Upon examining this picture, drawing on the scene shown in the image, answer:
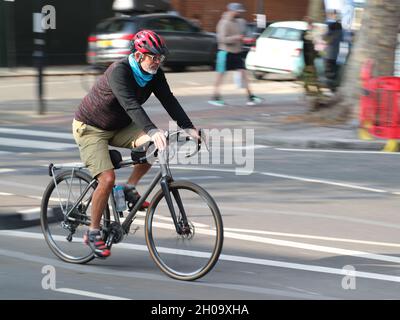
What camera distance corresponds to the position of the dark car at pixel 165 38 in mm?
23547

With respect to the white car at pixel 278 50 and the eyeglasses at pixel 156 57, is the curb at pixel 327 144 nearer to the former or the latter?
the eyeglasses at pixel 156 57

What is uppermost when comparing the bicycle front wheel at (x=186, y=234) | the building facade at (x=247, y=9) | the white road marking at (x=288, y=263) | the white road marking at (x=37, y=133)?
the bicycle front wheel at (x=186, y=234)

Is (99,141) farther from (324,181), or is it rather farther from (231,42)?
(231,42)

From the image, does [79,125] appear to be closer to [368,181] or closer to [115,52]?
[368,181]

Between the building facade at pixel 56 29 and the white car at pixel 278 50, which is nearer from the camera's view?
the white car at pixel 278 50

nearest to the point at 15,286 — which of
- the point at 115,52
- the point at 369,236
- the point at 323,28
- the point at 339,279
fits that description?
the point at 339,279

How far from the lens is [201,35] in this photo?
2700 centimetres

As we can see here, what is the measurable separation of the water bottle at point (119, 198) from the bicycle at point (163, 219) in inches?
1.5

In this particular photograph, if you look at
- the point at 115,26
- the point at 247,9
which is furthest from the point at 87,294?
the point at 247,9

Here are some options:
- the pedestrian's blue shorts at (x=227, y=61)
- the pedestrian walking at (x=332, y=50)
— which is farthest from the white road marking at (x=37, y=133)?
the pedestrian walking at (x=332, y=50)

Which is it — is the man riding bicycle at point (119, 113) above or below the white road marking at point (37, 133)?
above

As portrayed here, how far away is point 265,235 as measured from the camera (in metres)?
7.65

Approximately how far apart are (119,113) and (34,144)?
766 centimetres

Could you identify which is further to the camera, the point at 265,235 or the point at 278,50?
the point at 278,50
